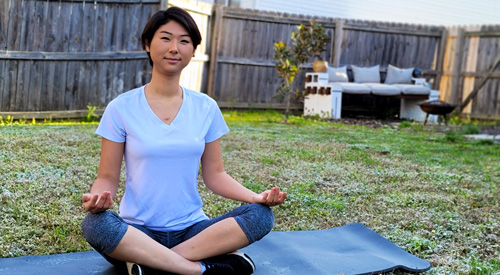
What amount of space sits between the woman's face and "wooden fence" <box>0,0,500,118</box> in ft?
19.7

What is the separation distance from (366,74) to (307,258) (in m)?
9.69

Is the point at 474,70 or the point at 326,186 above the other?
the point at 474,70

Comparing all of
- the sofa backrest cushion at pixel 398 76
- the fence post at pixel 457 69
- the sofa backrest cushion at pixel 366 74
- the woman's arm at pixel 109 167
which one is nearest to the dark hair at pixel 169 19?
the woman's arm at pixel 109 167

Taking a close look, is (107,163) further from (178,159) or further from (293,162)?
(293,162)

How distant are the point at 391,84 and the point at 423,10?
6537 mm

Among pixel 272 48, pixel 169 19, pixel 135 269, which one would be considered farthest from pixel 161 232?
pixel 272 48

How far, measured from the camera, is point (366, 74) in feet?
40.9

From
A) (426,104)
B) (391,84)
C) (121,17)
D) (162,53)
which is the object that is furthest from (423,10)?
(162,53)

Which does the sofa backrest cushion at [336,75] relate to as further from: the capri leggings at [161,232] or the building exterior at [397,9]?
the capri leggings at [161,232]

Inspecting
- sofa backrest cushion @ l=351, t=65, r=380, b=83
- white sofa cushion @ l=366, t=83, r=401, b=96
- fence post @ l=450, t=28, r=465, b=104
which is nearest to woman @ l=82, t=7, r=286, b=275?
white sofa cushion @ l=366, t=83, r=401, b=96

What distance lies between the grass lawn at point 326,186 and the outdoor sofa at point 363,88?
303 centimetres

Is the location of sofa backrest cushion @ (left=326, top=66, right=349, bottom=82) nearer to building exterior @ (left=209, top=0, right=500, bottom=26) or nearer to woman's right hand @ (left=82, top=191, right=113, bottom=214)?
building exterior @ (left=209, top=0, right=500, bottom=26)

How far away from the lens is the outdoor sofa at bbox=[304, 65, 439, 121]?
1163 cm

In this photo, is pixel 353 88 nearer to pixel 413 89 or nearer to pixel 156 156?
pixel 413 89
